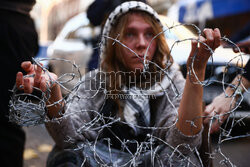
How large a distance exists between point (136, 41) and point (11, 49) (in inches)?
20.0

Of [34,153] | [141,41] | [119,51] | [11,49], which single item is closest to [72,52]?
[11,49]

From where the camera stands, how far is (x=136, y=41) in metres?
0.77

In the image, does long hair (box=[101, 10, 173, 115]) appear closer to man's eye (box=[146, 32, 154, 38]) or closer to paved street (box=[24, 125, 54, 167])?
man's eye (box=[146, 32, 154, 38])

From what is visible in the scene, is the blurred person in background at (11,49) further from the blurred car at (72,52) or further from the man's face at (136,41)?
the man's face at (136,41)

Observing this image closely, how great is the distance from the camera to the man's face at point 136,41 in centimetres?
75

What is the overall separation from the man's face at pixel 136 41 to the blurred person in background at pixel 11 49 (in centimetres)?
35

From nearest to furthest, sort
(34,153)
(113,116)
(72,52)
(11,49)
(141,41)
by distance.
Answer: (141,41) < (113,116) < (11,49) < (72,52) < (34,153)

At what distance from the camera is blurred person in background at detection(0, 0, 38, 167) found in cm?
97

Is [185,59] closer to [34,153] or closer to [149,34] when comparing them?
[149,34]

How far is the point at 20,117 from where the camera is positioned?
677 mm

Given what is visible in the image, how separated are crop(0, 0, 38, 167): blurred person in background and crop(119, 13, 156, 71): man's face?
1.16 ft

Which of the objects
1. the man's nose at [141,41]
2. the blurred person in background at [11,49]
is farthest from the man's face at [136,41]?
the blurred person in background at [11,49]

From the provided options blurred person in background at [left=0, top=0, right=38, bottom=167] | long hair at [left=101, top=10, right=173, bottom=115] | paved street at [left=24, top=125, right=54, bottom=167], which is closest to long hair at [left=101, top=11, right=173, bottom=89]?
long hair at [left=101, top=10, right=173, bottom=115]

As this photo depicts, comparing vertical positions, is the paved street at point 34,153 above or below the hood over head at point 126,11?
below
